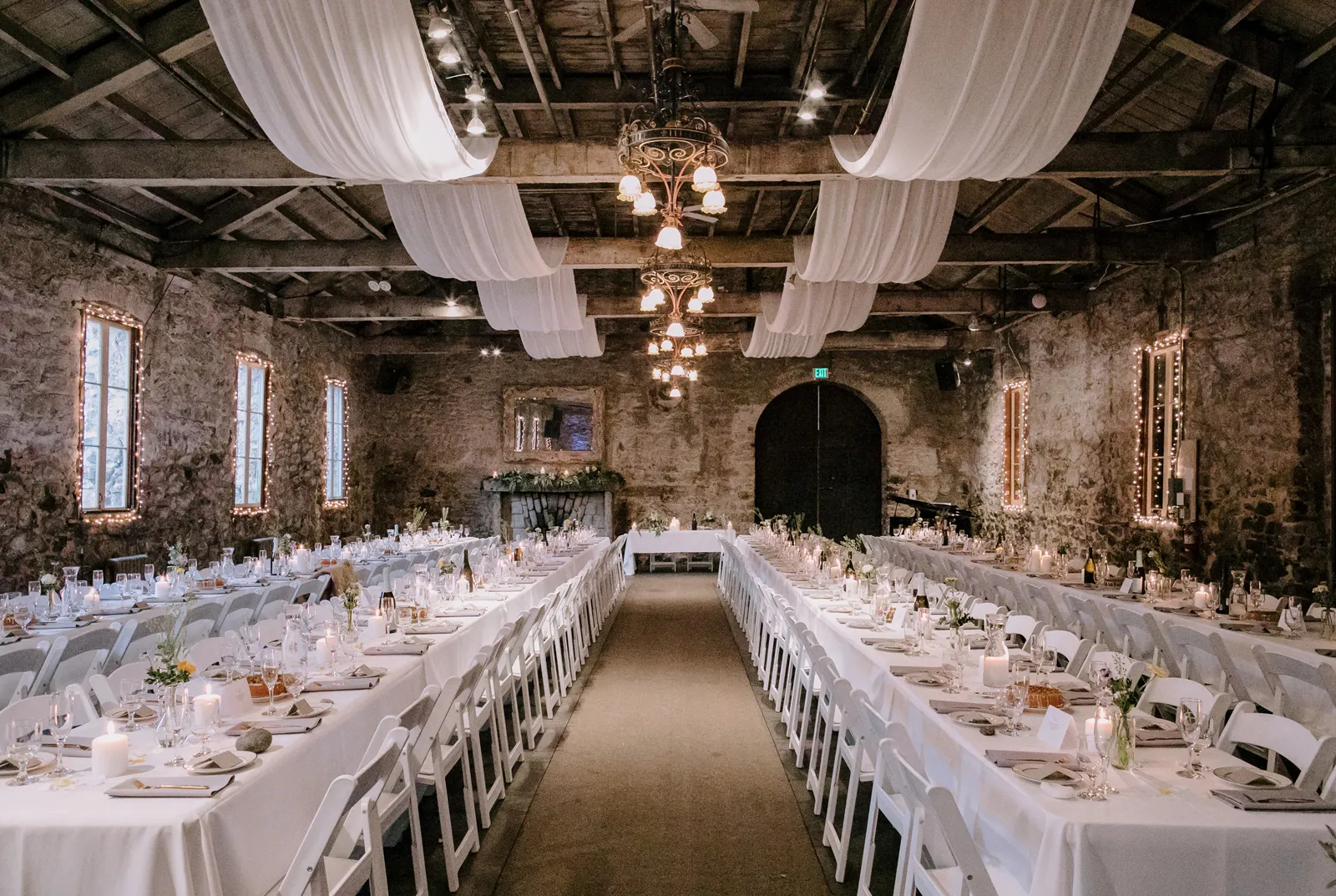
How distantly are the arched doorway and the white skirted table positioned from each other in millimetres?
2693

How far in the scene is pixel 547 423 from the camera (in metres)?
16.6

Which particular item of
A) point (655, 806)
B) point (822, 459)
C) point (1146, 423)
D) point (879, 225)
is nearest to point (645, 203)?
point (879, 225)

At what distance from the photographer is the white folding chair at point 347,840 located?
2.26 m

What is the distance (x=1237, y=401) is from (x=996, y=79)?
5.50m

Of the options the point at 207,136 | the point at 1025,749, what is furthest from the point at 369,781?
the point at 207,136

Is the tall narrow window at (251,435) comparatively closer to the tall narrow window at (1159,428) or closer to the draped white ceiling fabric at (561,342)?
the draped white ceiling fabric at (561,342)

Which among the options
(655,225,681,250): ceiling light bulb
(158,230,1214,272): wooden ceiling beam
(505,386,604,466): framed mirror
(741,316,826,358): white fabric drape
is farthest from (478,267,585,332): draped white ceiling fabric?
(505,386,604,466): framed mirror

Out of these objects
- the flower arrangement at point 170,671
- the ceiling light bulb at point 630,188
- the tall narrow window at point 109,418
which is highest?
the ceiling light bulb at point 630,188

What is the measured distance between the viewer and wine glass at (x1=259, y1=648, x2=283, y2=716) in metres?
3.39

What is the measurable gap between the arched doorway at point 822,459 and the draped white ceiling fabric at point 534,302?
26.7ft

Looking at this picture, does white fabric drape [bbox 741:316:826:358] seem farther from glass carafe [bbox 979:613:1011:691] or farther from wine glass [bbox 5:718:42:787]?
wine glass [bbox 5:718:42:787]

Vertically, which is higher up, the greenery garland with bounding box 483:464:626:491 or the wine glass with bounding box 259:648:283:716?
the greenery garland with bounding box 483:464:626:491

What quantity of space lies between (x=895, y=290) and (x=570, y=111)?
A: 5.77 meters

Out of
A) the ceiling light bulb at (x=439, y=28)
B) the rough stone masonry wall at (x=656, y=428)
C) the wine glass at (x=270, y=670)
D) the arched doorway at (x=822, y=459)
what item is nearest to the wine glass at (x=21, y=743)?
the wine glass at (x=270, y=670)
